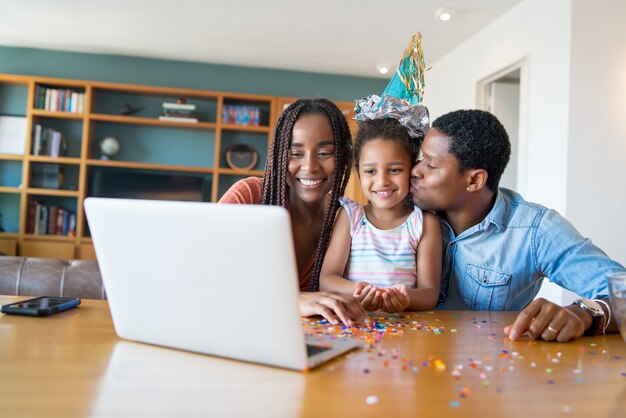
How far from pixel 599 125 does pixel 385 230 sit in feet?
8.37

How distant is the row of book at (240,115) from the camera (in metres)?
5.88

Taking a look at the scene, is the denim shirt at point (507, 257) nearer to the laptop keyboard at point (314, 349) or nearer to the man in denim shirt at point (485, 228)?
the man in denim shirt at point (485, 228)

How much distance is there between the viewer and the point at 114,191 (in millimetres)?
5766

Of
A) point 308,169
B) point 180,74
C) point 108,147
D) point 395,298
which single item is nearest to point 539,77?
point 308,169

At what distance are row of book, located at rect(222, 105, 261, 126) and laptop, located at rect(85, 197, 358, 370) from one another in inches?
205

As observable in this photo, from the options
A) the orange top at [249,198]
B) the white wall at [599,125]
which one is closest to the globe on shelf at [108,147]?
the orange top at [249,198]

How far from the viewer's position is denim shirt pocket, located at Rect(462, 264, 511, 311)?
1519 mm

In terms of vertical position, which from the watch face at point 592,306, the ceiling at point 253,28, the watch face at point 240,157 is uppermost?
the ceiling at point 253,28

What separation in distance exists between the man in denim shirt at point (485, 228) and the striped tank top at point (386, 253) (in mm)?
105

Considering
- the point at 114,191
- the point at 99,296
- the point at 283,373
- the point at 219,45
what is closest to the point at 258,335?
the point at 283,373

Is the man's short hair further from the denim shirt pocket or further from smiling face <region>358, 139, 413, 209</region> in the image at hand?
the denim shirt pocket

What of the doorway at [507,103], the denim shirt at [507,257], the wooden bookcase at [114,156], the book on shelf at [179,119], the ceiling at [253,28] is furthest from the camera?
the book on shelf at [179,119]

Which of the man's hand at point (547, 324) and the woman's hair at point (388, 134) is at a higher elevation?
the woman's hair at point (388, 134)

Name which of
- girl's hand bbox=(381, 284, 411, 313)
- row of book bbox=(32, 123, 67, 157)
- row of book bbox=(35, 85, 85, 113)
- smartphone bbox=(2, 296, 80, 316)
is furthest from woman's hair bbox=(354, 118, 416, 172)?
row of book bbox=(32, 123, 67, 157)
